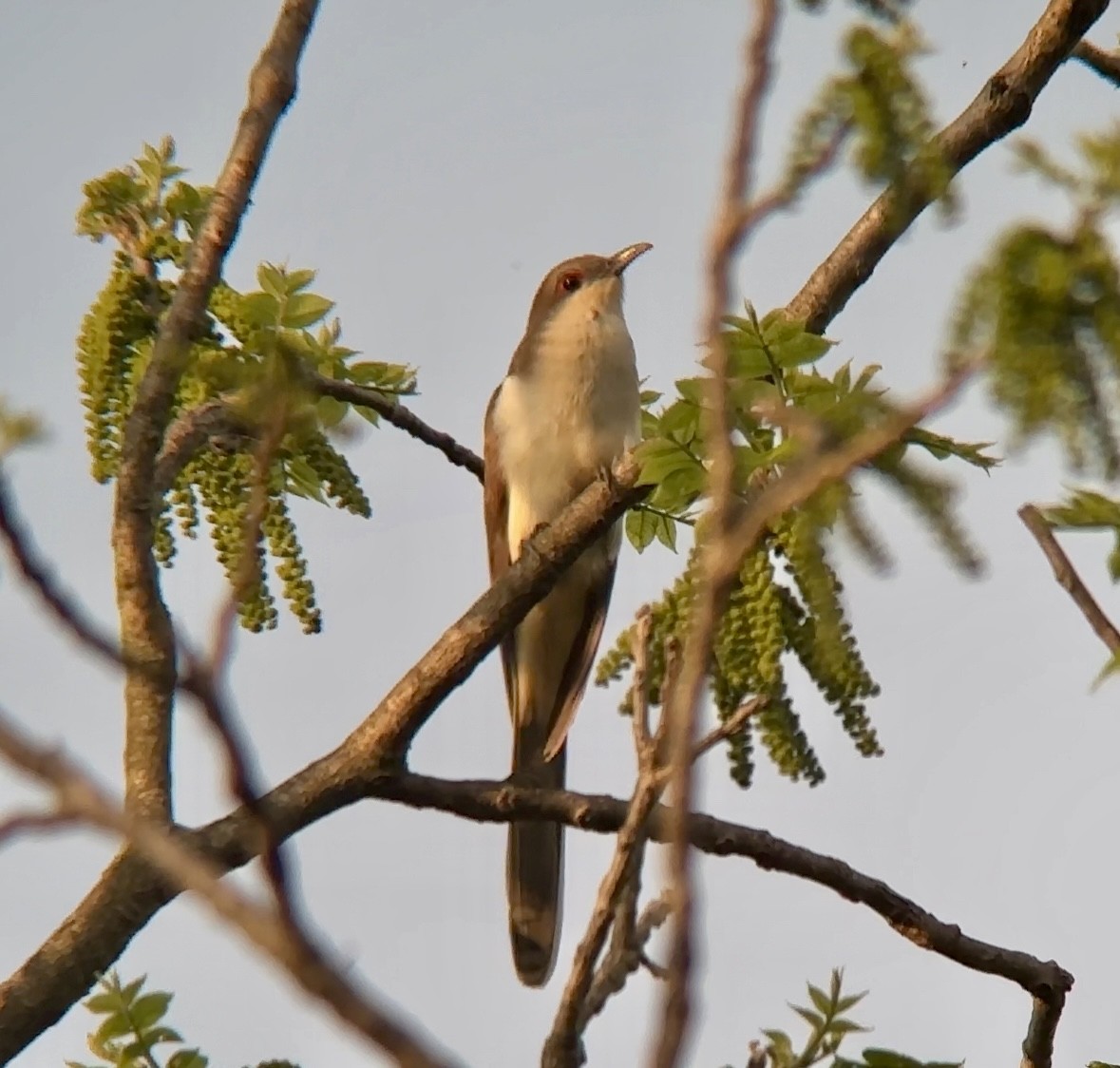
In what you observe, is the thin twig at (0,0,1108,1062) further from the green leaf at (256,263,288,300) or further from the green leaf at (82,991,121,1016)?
the green leaf at (256,263,288,300)

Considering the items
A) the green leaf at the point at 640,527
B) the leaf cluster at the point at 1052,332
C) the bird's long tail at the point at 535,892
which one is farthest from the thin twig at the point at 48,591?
the bird's long tail at the point at 535,892

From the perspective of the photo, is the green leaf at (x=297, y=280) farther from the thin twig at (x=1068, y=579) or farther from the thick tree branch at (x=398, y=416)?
the thin twig at (x=1068, y=579)

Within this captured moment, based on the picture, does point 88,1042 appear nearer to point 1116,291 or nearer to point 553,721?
point 1116,291

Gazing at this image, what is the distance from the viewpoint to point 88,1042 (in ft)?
11.4

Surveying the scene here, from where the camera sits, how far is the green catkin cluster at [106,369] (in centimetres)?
420

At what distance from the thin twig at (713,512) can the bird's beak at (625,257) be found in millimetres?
6194

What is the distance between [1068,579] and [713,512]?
4.09ft

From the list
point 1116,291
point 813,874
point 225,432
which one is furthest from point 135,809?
point 1116,291

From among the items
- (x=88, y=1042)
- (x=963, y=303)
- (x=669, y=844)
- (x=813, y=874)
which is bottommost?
(x=669, y=844)

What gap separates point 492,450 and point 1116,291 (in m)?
5.41

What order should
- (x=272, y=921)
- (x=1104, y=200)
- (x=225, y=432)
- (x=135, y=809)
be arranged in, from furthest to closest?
(x=225, y=432)
(x=135, y=809)
(x=1104, y=200)
(x=272, y=921)

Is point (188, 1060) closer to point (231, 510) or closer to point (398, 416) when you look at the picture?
point (231, 510)

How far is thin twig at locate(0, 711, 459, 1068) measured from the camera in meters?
1.33

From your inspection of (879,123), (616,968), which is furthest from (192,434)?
(879,123)
